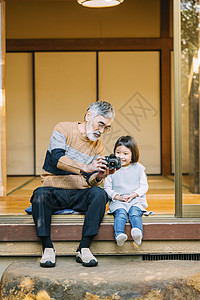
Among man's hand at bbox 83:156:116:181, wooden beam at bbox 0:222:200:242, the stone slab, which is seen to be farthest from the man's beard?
the stone slab

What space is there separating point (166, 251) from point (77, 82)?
14.4 ft

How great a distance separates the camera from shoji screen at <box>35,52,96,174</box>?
7293 mm

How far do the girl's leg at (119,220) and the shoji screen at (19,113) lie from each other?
4.21 meters

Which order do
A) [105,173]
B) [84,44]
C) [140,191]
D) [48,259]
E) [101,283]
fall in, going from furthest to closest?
[84,44], [140,191], [105,173], [48,259], [101,283]

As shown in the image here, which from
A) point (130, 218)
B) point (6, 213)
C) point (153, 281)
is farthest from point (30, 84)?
point (153, 281)

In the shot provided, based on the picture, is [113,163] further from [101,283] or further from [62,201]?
[101,283]

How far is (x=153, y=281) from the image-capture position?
2.88 meters

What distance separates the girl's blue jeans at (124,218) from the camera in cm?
322

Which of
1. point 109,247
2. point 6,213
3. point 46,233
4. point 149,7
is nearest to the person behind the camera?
point 46,233

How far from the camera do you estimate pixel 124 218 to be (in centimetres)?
327

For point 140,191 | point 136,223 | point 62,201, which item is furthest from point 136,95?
point 136,223

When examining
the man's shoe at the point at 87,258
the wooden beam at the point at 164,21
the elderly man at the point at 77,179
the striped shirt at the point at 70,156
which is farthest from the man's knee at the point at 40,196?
the wooden beam at the point at 164,21

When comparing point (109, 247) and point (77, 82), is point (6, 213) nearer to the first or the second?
point (109, 247)

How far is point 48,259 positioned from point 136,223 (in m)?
0.63
